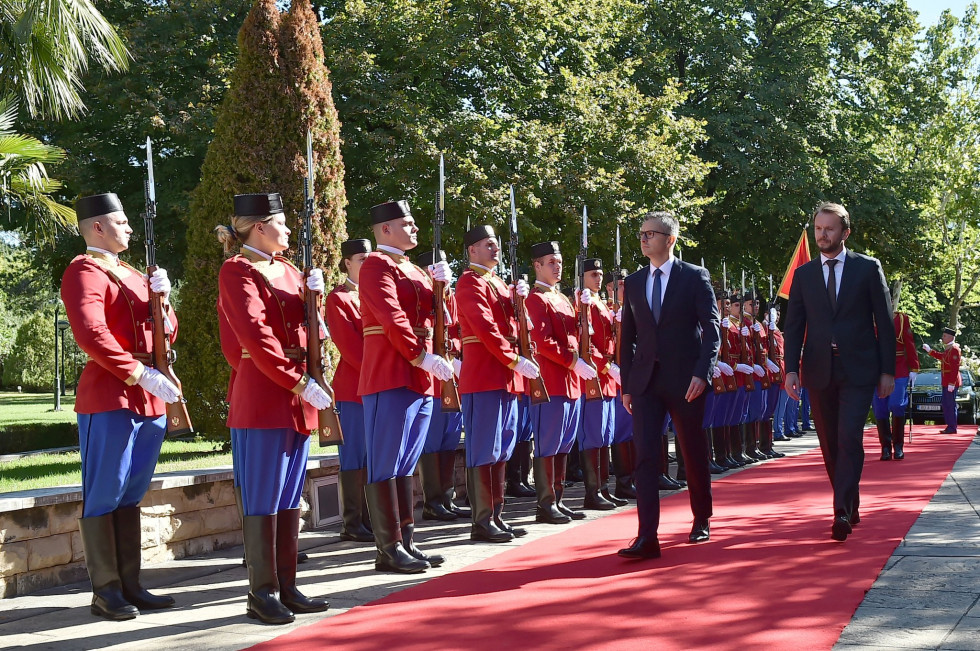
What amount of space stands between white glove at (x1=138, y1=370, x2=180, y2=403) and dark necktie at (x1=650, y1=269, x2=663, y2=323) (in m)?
2.79

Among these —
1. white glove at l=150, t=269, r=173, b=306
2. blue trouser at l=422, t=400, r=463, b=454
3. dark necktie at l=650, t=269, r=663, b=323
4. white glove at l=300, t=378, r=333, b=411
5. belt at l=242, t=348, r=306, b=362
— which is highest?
white glove at l=150, t=269, r=173, b=306

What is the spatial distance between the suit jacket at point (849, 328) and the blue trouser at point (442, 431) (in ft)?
9.06

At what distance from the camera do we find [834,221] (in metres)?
6.71

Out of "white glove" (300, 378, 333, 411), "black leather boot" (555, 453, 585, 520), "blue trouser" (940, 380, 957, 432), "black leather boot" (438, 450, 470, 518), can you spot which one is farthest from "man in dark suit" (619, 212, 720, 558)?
"blue trouser" (940, 380, 957, 432)

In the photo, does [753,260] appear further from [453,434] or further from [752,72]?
[453,434]

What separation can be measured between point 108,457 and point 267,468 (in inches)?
32.3

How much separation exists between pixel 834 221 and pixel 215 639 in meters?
4.42

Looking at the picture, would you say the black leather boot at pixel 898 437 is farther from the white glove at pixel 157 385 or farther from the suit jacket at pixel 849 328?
the white glove at pixel 157 385

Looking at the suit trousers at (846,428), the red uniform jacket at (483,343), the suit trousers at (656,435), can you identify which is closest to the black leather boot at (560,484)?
the red uniform jacket at (483,343)

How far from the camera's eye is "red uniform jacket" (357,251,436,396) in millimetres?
6031

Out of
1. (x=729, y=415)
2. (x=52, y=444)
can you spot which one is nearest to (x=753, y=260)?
(x=729, y=415)

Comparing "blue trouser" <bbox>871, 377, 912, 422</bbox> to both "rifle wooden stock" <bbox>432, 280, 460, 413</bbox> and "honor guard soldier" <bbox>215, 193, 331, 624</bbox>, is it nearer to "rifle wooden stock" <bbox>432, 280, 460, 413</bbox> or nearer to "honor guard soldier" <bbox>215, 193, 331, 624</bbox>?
"rifle wooden stock" <bbox>432, 280, 460, 413</bbox>

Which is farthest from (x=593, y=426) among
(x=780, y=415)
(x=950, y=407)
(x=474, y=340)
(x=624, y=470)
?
(x=950, y=407)

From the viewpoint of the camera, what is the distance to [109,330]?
207 inches
